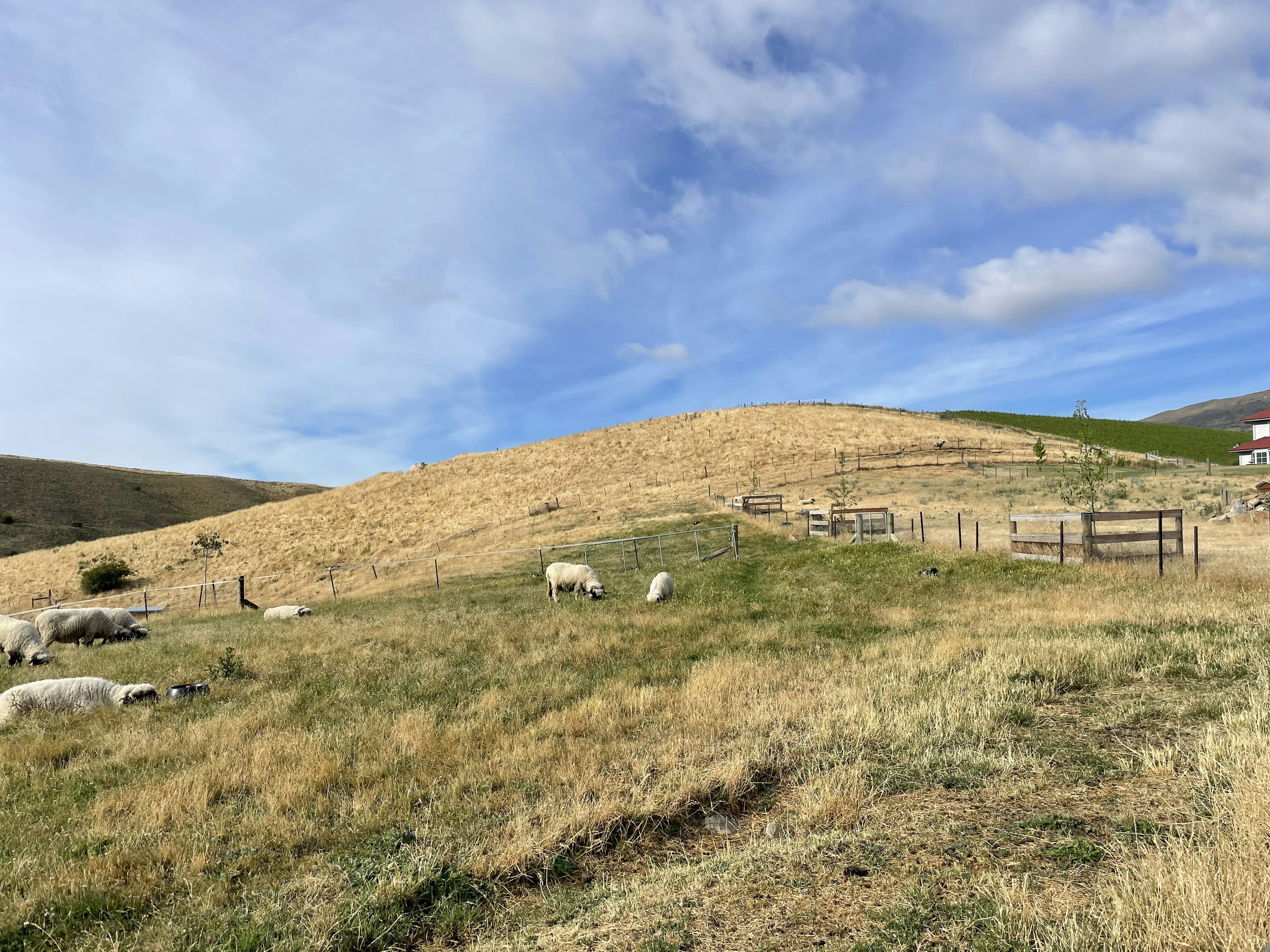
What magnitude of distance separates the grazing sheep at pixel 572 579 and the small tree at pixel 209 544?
44.7 metres

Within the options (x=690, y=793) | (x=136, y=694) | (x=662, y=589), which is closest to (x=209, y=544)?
(x=662, y=589)

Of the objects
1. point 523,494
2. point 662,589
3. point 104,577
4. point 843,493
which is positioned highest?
point 523,494

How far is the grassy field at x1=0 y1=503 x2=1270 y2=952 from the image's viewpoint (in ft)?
13.3

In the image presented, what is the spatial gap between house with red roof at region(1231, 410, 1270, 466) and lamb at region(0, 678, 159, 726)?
289 feet

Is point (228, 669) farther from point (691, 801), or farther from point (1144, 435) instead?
point (1144, 435)

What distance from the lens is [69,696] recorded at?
33.4ft

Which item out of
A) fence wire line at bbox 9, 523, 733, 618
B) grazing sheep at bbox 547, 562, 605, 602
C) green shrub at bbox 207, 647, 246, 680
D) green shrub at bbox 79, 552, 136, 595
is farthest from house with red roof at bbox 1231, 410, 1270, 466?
green shrub at bbox 79, 552, 136, 595

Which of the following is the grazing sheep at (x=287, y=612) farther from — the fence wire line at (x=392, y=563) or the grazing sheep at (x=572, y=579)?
the grazing sheep at (x=572, y=579)

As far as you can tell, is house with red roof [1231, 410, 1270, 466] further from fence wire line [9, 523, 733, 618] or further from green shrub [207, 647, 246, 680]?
green shrub [207, 647, 246, 680]

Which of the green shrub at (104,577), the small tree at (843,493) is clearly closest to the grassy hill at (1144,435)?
the small tree at (843,493)

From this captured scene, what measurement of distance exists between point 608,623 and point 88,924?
34.6 ft

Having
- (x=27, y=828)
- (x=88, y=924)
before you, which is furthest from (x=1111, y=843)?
(x=27, y=828)

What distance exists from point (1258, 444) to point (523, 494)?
7423cm

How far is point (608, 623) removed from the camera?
47.9ft
